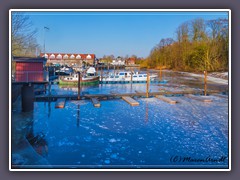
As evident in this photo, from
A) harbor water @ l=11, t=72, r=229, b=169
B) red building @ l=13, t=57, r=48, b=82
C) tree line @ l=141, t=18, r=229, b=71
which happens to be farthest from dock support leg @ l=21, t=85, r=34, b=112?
tree line @ l=141, t=18, r=229, b=71

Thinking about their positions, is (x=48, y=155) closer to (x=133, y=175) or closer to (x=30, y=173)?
(x=30, y=173)

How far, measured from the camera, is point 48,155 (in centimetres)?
584

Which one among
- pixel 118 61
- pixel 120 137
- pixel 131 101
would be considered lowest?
pixel 120 137

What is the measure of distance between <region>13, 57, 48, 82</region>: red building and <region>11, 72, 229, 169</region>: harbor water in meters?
1.48

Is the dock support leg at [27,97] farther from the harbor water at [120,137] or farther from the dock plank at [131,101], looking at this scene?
the dock plank at [131,101]

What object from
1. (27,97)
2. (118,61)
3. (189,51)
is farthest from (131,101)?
(118,61)

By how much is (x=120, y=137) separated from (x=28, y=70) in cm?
464

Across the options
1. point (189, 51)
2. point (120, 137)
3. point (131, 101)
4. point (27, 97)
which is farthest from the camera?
point (189, 51)

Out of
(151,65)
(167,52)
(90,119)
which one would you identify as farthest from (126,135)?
(151,65)

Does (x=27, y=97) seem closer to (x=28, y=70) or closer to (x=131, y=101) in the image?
(x=28, y=70)

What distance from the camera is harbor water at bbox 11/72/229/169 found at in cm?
550

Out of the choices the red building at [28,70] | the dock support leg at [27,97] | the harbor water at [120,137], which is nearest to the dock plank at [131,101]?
the harbor water at [120,137]

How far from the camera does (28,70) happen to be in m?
9.22

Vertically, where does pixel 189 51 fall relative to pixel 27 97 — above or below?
above
